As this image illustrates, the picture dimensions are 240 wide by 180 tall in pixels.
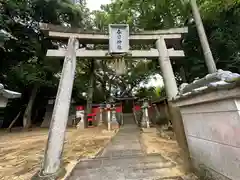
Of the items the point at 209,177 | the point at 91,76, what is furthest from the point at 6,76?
the point at 209,177

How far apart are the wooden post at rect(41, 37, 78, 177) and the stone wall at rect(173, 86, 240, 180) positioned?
266cm

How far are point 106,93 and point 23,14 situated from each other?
11.7m

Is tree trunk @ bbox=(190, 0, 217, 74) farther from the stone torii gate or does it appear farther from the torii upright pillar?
the torii upright pillar

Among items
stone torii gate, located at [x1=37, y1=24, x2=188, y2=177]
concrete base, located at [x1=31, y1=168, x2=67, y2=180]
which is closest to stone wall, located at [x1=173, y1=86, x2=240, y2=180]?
stone torii gate, located at [x1=37, y1=24, x2=188, y2=177]

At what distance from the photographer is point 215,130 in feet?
7.96

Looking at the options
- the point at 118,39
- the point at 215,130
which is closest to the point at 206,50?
the point at 118,39

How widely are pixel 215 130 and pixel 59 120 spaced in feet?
10.3

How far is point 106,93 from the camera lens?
20.8m

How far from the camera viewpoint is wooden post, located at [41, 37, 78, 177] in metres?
3.46

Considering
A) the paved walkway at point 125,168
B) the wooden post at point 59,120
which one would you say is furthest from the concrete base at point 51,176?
the paved walkway at point 125,168

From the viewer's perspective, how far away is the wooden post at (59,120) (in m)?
3.46

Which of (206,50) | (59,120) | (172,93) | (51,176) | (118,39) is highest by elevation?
(206,50)

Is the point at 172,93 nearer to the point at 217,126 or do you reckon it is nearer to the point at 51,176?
the point at 217,126

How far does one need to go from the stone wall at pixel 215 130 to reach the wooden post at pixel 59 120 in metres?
2.66
